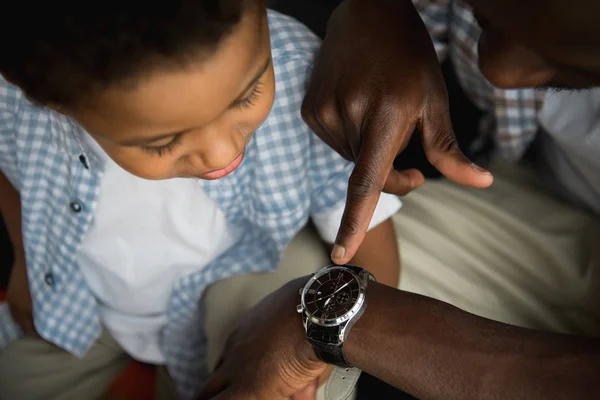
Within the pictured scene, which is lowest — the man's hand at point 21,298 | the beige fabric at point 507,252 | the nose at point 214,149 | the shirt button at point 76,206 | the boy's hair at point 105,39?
the man's hand at point 21,298

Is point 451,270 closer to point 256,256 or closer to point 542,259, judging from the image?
point 542,259

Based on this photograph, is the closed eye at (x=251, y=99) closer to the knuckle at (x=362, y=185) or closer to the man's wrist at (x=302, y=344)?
the knuckle at (x=362, y=185)

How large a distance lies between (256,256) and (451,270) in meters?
0.29

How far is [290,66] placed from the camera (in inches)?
34.1

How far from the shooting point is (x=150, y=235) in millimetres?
928

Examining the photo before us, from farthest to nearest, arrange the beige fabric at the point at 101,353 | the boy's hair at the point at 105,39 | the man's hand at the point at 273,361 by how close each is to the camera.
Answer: the beige fabric at the point at 101,353 < the man's hand at the point at 273,361 < the boy's hair at the point at 105,39

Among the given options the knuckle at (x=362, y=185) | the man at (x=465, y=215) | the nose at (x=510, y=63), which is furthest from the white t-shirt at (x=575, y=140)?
the knuckle at (x=362, y=185)

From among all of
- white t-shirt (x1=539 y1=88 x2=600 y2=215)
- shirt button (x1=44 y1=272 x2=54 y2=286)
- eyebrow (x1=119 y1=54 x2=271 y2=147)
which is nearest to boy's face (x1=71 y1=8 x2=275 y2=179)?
eyebrow (x1=119 y1=54 x2=271 y2=147)

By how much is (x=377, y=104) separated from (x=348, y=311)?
231mm

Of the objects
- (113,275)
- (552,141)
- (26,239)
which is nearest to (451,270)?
(552,141)

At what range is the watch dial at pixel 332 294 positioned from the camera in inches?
29.2

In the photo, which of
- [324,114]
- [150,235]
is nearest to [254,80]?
[324,114]

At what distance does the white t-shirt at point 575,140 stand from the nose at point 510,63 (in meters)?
0.24

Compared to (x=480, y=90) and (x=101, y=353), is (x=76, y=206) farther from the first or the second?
(x=480, y=90)
